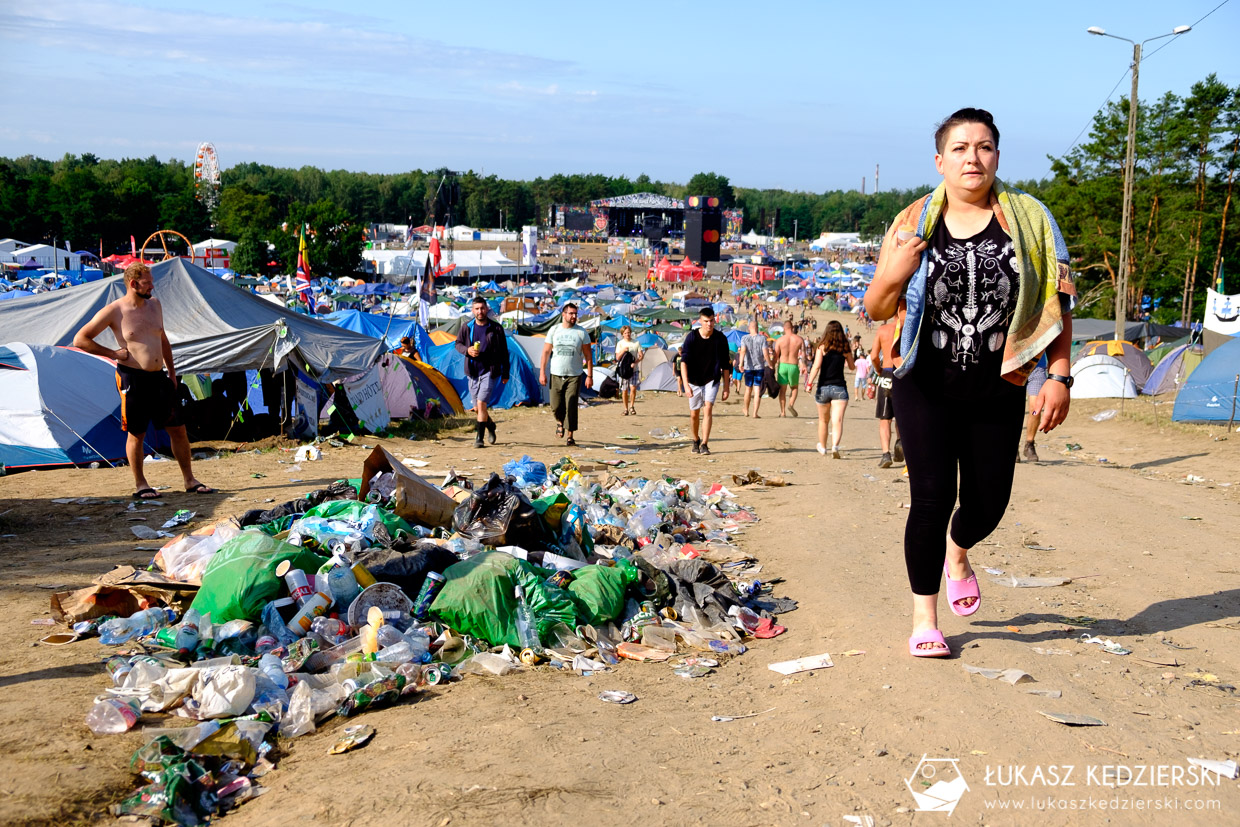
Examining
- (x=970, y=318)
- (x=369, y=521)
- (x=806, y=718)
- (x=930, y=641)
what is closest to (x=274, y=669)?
(x=369, y=521)

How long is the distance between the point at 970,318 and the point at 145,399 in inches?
251

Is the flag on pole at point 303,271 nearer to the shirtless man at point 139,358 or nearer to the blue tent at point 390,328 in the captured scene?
the blue tent at point 390,328

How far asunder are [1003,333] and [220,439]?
→ 420 inches

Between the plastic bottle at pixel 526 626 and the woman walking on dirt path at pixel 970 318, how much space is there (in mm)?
1817

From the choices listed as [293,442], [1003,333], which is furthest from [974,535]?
[293,442]

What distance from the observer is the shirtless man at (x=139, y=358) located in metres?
7.15

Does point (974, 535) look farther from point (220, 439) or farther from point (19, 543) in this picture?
point (220, 439)

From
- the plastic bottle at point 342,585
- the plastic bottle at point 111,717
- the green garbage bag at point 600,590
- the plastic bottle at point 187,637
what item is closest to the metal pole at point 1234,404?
the green garbage bag at point 600,590

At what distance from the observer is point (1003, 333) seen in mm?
3295

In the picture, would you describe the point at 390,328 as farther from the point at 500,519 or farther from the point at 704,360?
the point at 500,519

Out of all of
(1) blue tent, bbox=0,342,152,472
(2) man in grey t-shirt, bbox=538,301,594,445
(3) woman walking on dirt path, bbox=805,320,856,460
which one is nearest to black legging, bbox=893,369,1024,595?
(3) woman walking on dirt path, bbox=805,320,856,460

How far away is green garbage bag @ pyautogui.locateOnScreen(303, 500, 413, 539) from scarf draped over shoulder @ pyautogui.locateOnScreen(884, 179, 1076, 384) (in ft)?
9.67

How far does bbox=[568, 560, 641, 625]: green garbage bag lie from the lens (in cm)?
461

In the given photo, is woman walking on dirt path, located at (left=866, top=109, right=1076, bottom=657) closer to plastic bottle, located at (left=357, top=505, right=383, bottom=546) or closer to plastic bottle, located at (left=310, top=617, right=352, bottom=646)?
plastic bottle, located at (left=310, top=617, right=352, bottom=646)
